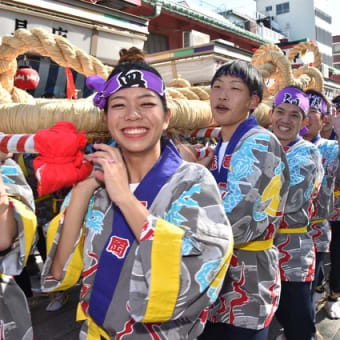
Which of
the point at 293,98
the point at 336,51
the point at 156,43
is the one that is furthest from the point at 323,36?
the point at 293,98

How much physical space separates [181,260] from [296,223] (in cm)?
147

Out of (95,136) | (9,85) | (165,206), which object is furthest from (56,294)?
(165,206)

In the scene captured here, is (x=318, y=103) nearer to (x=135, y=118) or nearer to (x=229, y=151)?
(x=229, y=151)

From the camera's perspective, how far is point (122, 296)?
3.54 ft

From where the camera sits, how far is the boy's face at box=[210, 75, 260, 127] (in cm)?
176

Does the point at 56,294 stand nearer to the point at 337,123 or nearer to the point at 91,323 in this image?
the point at 91,323

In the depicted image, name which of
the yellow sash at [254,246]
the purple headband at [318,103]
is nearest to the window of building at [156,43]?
the purple headband at [318,103]

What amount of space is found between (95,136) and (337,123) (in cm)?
182

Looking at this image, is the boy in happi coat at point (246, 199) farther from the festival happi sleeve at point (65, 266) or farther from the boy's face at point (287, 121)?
the festival happi sleeve at point (65, 266)

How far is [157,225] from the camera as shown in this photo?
37.9 inches

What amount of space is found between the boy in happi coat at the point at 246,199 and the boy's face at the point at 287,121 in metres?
0.50

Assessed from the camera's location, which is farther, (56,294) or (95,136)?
(56,294)

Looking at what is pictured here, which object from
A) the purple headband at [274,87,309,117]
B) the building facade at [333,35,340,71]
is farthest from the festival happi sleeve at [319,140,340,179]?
the building facade at [333,35,340,71]

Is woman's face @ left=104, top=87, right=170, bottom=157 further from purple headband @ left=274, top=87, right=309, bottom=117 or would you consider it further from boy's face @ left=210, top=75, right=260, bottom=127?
purple headband @ left=274, top=87, right=309, bottom=117
